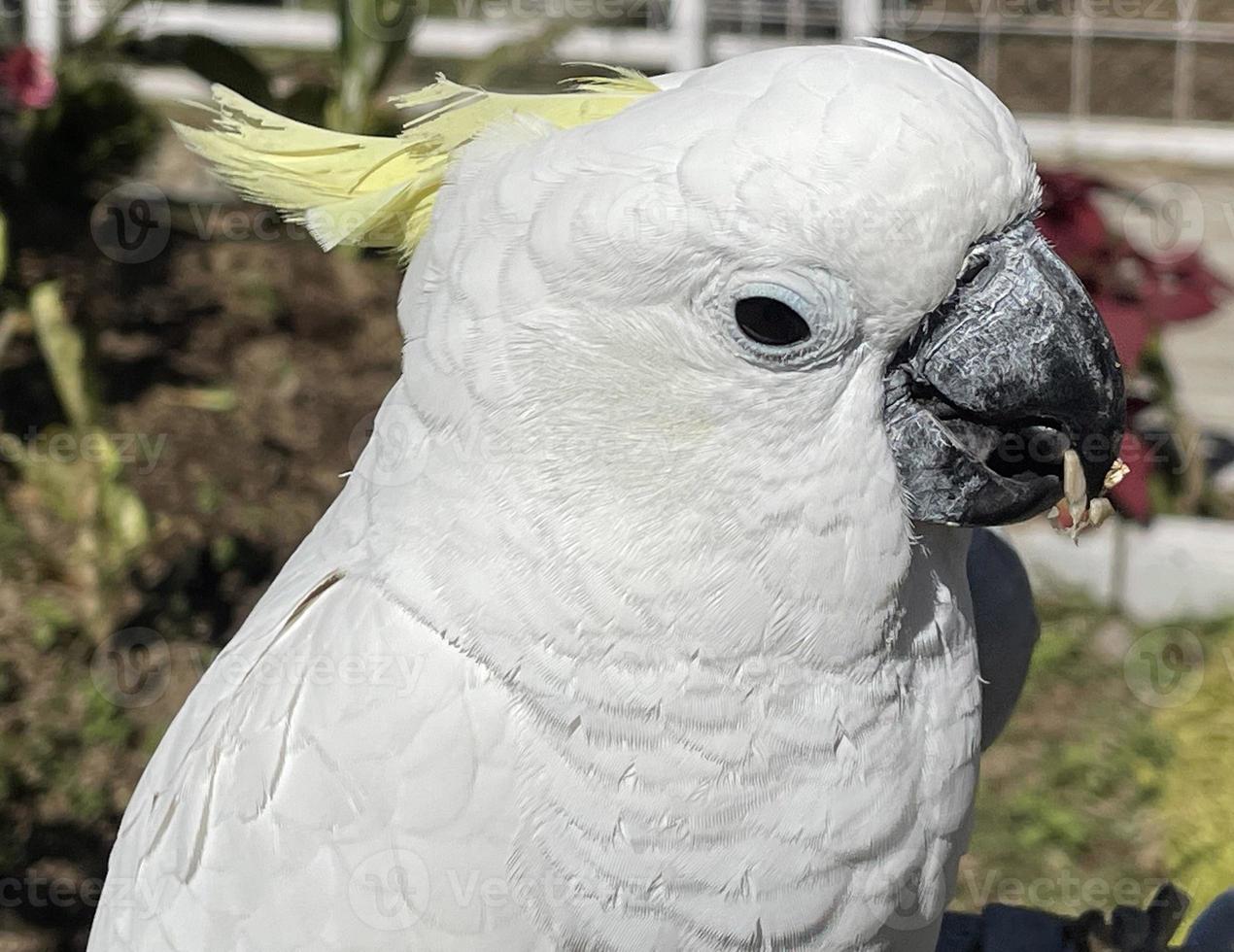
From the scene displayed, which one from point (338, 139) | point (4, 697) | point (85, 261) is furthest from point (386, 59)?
point (338, 139)

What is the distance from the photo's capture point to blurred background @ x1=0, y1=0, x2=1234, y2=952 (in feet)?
10.7

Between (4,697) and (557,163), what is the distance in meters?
2.58

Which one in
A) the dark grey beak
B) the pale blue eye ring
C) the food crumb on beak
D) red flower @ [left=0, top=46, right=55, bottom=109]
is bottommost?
red flower @ [left=0, top=46, right=55, bottom=109]

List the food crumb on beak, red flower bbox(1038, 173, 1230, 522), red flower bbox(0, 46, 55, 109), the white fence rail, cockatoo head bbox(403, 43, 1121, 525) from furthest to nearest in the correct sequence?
1. the white fence rail
2. red flower bbox(0, 46, 55, 109)
3. red flower bbox(1038, 173, 1230, 522)
4. the food crumb on beak
5. cockatoo head bbox(403, 43, 1121, 525)

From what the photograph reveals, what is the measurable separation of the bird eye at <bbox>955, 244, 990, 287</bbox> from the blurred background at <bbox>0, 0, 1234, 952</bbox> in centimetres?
188

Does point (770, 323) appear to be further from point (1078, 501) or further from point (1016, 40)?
point (1016, 40)

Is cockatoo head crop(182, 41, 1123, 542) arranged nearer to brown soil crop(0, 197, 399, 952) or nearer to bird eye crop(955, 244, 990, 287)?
bird eye crop(955, 244, 990, 287)

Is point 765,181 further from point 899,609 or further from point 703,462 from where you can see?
point 899,609

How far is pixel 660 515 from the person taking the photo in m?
1.36

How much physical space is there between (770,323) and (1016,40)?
274 inches

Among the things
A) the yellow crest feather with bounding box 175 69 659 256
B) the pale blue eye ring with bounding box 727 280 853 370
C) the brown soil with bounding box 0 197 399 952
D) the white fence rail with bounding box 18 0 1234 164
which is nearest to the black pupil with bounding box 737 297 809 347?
the pale blue eye ring with bounding box 727 280 853 370

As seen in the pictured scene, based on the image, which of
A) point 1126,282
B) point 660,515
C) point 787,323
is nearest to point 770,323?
point 787,323

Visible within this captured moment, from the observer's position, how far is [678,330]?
1318 mm

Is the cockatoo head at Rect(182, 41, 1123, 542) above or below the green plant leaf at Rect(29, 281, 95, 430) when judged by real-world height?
above
